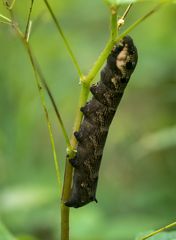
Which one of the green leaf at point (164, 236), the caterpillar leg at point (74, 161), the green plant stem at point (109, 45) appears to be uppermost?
the green plant stem at point (109, 45)

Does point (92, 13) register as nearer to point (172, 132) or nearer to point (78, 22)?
point (78, 22)

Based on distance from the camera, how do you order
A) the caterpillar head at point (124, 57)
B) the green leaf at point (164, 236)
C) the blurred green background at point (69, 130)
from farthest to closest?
the blurred green background at point (69, 130)
the caterpillar head at point (124, 57)
the green leaf at point (164, 236)

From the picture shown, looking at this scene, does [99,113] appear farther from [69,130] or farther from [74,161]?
[69,130]

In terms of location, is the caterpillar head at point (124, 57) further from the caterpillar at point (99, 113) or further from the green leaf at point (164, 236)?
the green leaf at point (164, 236)

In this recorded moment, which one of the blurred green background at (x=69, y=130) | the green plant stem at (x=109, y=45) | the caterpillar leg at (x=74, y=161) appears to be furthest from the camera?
the blurred green background at (x=69, y=130)

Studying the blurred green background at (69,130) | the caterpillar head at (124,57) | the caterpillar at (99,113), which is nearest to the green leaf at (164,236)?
the caterpillar at (99,113)

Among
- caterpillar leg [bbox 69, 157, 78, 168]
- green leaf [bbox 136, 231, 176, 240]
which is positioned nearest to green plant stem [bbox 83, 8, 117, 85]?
caterpillar leg [bbox 69, 157, 78, 168]

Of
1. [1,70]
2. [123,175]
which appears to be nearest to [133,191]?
[123,175]
